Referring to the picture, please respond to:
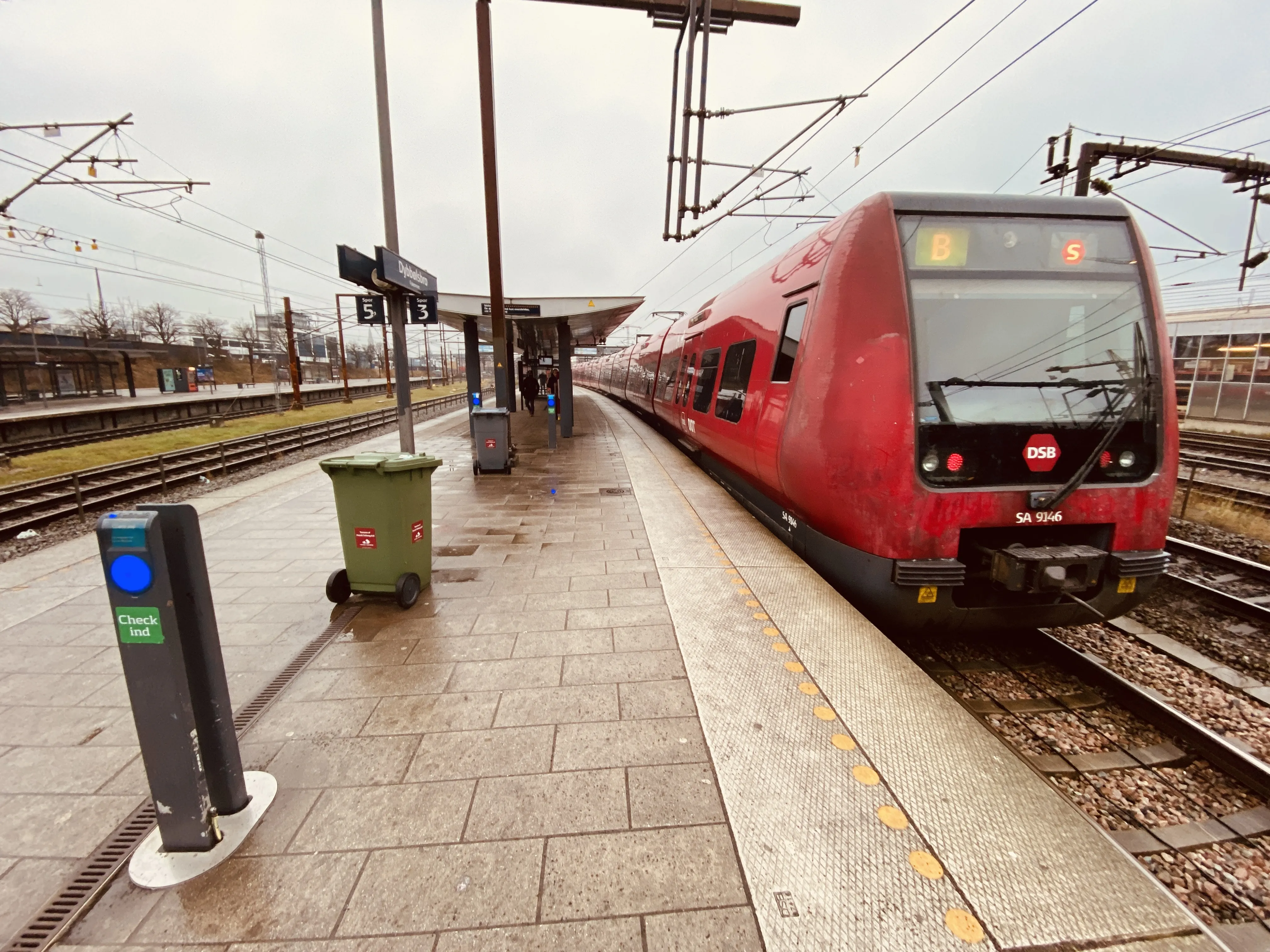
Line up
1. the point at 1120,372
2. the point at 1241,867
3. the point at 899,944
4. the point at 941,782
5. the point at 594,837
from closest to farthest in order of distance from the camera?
the point at 899,944, the point at 594,837, the point at 941,782, the point at 1241,867, the point at 1120,372

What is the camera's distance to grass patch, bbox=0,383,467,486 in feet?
34.2

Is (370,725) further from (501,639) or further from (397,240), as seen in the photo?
(397,240)

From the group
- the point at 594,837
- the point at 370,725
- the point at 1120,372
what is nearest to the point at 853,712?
the point at 594,837

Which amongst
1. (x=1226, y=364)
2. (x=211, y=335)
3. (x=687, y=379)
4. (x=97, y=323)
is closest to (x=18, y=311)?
(x=97, y=323)

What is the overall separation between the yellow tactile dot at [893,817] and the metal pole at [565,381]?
40.3 feet

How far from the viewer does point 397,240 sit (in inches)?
277

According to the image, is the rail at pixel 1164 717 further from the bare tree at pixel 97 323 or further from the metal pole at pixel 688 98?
the bare tree at pixel 97 323

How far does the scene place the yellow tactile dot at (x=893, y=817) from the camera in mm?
1893

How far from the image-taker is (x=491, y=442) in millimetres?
8812

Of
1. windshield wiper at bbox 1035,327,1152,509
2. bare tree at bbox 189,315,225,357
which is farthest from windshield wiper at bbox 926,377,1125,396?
bare tree at bbox 189,315,225,357

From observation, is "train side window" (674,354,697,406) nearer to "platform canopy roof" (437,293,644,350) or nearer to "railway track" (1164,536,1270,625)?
"platform canopy roof" (437,293,644,350)

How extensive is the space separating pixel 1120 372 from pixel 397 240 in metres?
7.70

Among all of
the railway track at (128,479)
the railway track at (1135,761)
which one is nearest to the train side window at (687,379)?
the railway track at (1135,761)

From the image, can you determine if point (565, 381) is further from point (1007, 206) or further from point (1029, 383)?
point (1029, 383)
